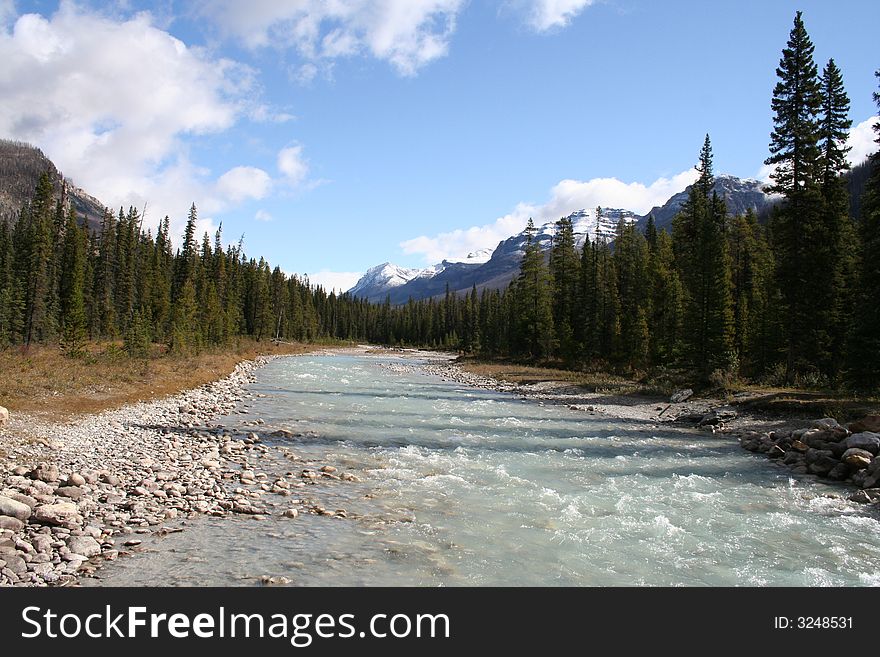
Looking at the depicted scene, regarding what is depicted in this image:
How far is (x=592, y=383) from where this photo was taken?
136 ft

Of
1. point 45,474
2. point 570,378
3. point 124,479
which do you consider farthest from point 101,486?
point 570,378

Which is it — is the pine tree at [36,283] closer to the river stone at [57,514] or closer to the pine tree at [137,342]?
the pine tree at [137,342]

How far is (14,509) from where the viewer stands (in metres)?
8.73

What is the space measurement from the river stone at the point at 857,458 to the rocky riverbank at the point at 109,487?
14.8 m

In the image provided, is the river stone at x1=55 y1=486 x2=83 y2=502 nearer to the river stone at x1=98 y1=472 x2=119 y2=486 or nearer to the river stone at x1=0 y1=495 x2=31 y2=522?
the river stone at x1=98 y1=472 x2=119 y2=486

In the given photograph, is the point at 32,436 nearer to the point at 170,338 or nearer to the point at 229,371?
the point at 229,371

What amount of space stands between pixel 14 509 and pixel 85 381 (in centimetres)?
1876

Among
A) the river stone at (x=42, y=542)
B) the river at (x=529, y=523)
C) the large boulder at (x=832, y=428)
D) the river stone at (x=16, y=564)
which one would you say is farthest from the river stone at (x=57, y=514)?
the large boulder at (x=832, y=428)

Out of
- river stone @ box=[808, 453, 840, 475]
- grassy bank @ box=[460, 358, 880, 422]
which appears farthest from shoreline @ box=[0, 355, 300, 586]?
grassy bank @ box=[460, 358, 880, 422]

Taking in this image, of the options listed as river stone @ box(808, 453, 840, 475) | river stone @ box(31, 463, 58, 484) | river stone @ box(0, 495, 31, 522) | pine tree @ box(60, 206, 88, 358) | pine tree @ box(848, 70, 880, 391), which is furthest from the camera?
pine tree @ box(60, 206, 88, 358)

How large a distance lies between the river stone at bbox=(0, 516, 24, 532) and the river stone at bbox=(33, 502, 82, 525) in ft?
1.16

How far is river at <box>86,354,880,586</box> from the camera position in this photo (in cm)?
822

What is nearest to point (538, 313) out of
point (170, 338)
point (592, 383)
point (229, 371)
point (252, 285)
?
point (592, 383)

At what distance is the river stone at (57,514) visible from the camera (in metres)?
8.81
